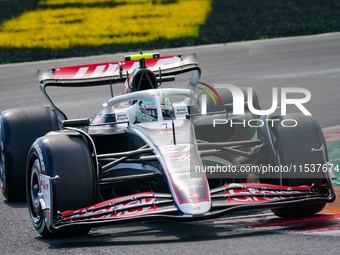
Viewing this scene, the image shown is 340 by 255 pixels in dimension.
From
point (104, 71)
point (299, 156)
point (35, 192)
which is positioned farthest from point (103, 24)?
point (299, 156)

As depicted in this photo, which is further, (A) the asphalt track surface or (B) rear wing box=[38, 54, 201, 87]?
(B) rear wing box=[38, 54, 201, 87]

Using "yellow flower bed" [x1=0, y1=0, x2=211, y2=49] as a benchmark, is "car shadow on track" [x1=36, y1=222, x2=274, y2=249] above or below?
below

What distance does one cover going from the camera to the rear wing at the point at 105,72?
8.62m

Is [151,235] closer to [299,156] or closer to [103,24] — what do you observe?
[299,156]

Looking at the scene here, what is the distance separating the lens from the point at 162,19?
2077cm

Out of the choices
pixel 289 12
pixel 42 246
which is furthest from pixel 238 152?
pixel 289 12

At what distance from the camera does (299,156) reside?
6.19 m

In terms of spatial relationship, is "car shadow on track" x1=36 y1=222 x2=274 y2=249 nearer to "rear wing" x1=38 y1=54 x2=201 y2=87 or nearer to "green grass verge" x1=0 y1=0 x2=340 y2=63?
"rear wing" x1=38 y1=54 x2=201 y2=87

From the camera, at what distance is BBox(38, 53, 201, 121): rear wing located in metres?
8.62

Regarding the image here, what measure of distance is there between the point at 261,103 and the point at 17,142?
20.7 feet

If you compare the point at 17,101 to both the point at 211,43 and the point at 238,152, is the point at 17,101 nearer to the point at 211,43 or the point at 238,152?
the point at 211,43

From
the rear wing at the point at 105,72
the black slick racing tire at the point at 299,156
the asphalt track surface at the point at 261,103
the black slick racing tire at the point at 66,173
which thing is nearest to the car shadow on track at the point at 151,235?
the asphalt track surface at the point at 261,103

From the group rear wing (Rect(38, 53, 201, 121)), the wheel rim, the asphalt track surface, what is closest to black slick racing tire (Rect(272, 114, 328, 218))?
the asphalt track surface

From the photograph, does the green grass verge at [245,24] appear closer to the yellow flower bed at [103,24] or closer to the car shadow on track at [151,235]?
the yellow flower bed at [103,24]
